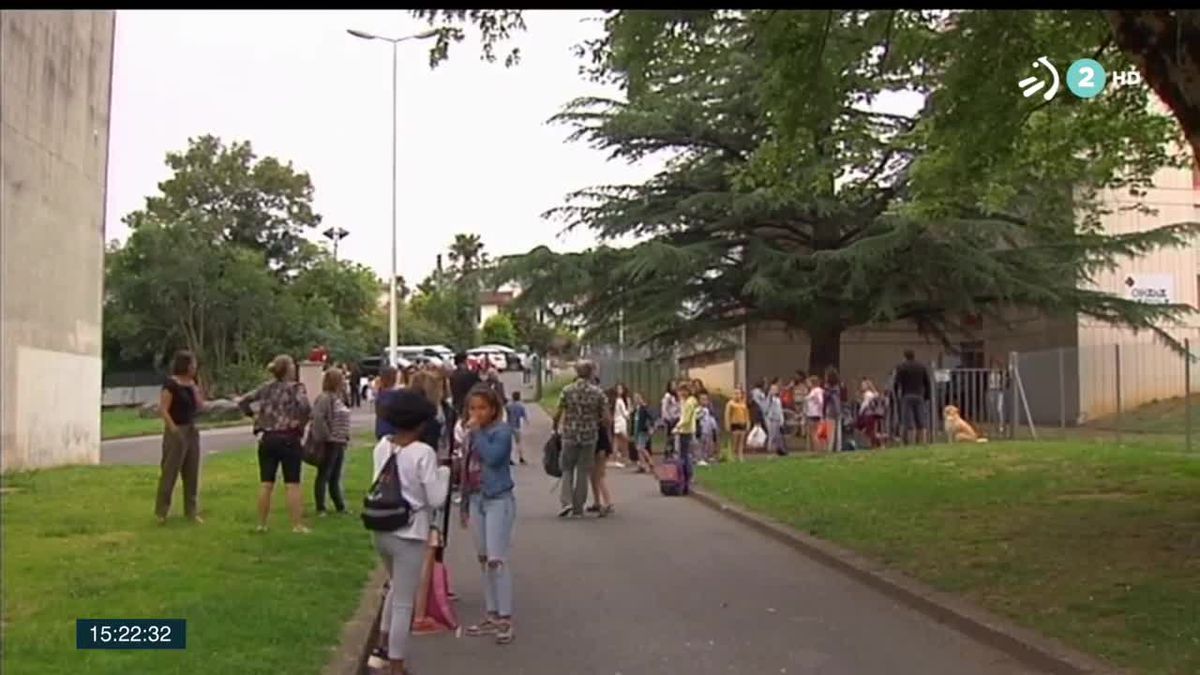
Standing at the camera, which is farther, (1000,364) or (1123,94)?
(1000,364)

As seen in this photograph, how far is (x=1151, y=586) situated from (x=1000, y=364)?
1100 inches

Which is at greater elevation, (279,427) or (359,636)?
(279,427)

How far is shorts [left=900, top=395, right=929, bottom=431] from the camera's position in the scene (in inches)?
960

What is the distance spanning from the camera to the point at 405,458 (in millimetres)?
6922

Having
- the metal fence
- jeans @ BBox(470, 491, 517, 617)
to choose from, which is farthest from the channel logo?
the metal fence

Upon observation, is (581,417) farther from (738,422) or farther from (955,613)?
(738,422)

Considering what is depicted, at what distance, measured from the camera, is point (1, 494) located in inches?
574

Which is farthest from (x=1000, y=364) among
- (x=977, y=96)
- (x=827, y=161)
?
(x=977, y=96)

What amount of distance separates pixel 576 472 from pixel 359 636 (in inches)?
284

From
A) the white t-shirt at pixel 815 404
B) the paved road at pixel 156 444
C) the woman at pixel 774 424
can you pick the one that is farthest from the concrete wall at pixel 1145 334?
the paved road at pixel 156 444

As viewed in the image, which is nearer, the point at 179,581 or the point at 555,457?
the point at 179,581

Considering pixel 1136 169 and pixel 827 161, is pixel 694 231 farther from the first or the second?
pixel 1136 169

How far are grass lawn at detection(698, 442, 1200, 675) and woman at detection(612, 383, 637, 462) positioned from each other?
2078mm
